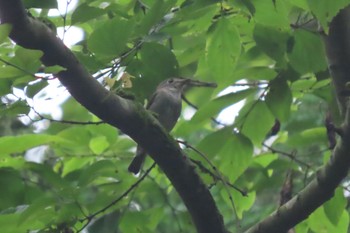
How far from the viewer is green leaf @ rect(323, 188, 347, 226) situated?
9.12ft

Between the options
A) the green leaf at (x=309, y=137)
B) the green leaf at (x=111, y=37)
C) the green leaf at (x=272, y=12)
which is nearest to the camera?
Result: the green leaf at (x=111, y=37)

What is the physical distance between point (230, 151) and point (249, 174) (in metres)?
0.56

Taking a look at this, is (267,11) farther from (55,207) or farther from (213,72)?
(55,207)

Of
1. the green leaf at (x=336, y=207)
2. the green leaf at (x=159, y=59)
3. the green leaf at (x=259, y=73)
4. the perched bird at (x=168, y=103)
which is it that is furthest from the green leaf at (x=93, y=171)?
the perched bird at (x=168, y=103)

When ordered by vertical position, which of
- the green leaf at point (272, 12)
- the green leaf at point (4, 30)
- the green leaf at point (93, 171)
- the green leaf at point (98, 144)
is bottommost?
the green leaf at point (98, 144)

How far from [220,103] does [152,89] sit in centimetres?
33

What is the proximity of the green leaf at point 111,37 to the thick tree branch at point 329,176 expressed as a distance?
2.29 feet

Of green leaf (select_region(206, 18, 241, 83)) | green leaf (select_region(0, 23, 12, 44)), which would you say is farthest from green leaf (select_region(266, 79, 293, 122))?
green leaf (select_region(0, 23, 12, 44))

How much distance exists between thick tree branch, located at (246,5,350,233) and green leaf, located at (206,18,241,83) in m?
0.31

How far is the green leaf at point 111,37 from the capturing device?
2281 millimetres

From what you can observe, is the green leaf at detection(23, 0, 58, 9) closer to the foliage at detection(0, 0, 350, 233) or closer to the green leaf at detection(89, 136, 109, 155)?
the foliage at detection(0, 0, 350, 233)

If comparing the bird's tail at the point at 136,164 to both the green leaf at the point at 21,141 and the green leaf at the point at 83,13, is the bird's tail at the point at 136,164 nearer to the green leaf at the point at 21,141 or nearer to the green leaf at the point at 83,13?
the green leaf at the point at 21,141

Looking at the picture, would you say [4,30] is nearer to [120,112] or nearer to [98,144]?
[120,112]

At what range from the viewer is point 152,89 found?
2631 millimetres
